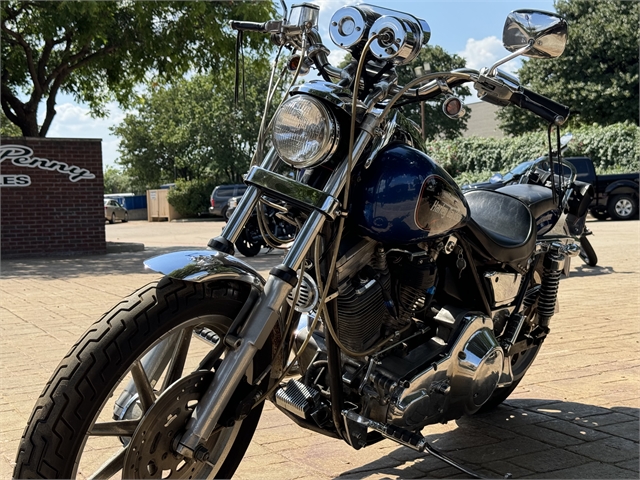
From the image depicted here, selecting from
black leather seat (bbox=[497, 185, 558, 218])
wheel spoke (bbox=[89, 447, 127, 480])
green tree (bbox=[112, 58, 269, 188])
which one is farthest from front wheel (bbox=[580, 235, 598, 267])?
green tree (bbox=[112, 58, 269, 188])

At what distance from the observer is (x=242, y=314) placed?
8.22 feet

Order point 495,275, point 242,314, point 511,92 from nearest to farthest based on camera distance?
1. point 242,314
2. point 511,92
3. point 495,275

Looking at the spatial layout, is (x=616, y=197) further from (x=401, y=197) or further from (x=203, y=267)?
(x=203, y=267)

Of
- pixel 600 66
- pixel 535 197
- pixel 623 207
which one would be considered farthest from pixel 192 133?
pixel 535 197

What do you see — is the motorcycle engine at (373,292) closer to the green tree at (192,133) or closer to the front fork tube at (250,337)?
the front fork tube at (250,337)

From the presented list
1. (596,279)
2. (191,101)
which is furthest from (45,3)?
(191,101)

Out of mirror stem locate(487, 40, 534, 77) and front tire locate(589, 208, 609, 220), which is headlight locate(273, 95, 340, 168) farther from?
front tire locate(589, 208, 609, 220)

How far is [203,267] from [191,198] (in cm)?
3582

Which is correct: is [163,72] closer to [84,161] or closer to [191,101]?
[84,161]

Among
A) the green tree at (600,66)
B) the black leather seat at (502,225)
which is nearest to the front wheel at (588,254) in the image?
the black leather seat at (502,225)

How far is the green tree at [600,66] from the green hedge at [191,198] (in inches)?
661

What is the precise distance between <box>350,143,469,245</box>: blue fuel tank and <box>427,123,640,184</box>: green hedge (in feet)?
67.3

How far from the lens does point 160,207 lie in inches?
1553

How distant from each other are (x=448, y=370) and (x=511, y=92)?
1.12 m
